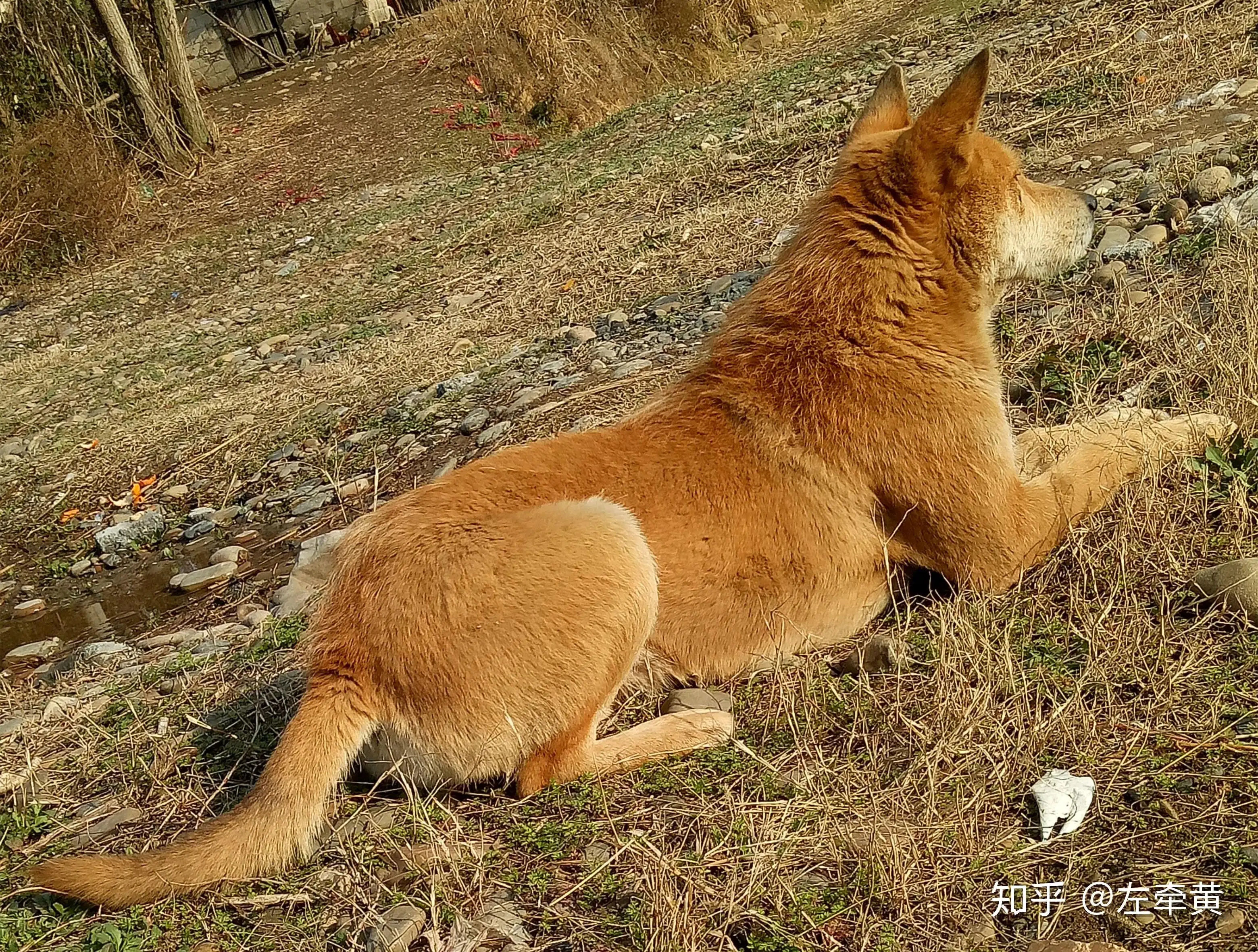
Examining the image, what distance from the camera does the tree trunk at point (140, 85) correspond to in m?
14.6

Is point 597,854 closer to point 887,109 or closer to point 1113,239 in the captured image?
point 887,109

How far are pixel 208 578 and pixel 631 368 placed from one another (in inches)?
114

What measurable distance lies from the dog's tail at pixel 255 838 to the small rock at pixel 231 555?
3.52 metres

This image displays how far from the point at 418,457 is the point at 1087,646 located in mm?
4462

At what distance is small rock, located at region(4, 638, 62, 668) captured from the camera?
625 cm

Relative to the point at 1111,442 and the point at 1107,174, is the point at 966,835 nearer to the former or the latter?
the point at 1111,442

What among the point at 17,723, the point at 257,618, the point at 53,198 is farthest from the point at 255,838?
the point at 53,198

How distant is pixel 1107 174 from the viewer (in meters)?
7.43

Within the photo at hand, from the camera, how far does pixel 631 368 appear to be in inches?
272

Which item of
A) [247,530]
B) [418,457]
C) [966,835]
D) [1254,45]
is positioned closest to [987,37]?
[1254,45]

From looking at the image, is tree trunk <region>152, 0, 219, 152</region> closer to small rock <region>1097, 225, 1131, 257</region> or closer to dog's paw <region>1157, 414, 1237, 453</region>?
small rock <region>1097, 225, 1131, 257</region>

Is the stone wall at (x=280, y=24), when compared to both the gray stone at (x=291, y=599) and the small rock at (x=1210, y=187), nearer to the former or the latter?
the gray stone at (x=291, y=599)

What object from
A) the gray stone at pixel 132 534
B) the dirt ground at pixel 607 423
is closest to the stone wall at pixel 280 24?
the dirt ground at pixel 607 423

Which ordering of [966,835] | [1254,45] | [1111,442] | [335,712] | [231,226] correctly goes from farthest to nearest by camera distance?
[231,226] < [1254,45] < [1111,442] < [335,712] < [966,835]
